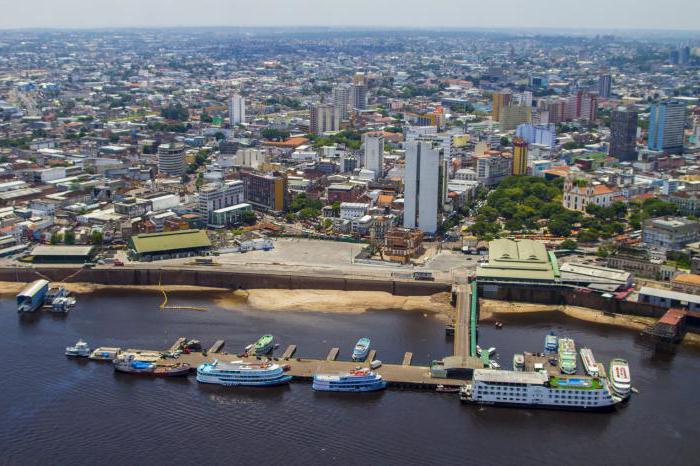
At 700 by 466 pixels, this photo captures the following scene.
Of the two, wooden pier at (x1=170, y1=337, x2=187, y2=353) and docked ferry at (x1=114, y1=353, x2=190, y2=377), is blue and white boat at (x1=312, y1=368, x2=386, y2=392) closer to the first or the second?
docked ferry at (x1=114, y1=353, x2=190, y2=377)

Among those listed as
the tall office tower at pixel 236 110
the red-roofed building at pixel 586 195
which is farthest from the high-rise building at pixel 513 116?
the red-roofed building at pixel 586 195

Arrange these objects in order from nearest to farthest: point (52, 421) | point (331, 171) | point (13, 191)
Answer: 1. point (52, 421)
2. point (13, 191)
3. point (331, 171)

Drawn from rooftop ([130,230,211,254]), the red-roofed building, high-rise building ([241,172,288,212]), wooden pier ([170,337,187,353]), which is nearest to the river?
wooden pier ([170,337,187,353])

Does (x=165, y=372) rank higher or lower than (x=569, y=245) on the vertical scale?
lower

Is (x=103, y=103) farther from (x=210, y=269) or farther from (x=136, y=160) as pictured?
(x=210, y=269)

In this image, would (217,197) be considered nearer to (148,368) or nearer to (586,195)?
(586,195)

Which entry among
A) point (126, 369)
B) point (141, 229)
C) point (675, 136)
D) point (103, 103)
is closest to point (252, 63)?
point (103, 103)

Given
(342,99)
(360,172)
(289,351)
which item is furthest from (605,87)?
(289,351)
